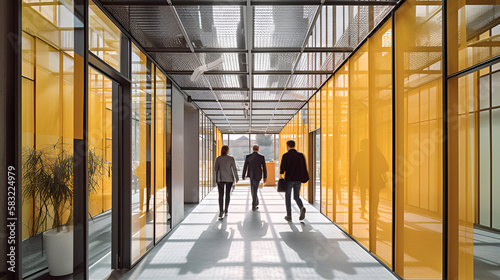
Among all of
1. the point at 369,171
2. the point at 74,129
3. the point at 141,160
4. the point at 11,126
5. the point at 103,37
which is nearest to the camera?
the point at 11,126

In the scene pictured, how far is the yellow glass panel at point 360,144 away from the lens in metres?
5.18

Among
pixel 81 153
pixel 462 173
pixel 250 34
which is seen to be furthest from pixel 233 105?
pixel 462 173

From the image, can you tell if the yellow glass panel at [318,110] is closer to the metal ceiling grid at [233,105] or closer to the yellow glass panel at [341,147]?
the yellow glass panel at [341,147]

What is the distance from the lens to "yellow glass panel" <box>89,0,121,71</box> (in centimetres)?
351

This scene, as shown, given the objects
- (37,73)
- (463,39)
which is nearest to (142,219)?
(37,73)

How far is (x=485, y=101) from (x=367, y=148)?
8.04 feet

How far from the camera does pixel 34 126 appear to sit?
8.40 ft

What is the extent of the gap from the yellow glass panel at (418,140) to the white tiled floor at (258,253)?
74cm

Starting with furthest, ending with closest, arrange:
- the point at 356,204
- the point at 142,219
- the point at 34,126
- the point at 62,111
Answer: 1. the point at 356,204
2. the point at 142,219
3. the point at 62,111
4. the point at 34,126

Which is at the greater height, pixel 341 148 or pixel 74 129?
pixel 74 129

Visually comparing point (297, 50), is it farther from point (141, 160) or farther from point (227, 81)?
point (141, 160)

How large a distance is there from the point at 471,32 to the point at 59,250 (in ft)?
13.1

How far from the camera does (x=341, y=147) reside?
675 centimetres

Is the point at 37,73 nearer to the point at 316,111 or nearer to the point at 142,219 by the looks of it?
the point at 142,219
